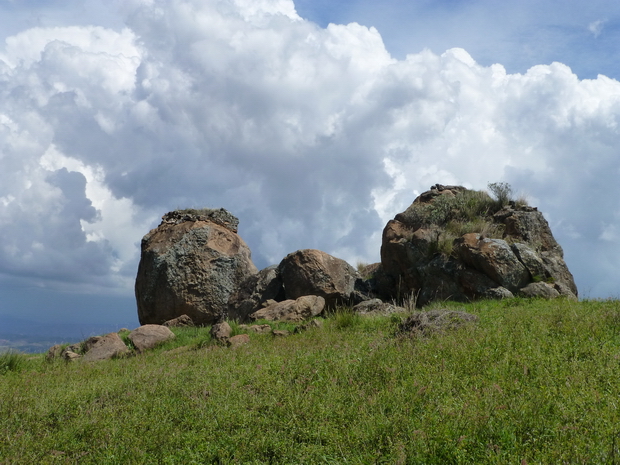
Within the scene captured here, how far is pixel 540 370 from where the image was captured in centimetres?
727

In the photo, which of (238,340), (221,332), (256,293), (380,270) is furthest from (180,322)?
(380,270)

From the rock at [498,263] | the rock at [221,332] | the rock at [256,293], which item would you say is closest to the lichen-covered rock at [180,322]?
the rock at [256,293]

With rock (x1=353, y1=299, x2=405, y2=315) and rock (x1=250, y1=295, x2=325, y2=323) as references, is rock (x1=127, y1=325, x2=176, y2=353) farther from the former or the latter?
rock (x1=353, y1=299, x2=405, y2=315)

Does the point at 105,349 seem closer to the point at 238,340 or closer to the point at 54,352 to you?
the point at 54,352

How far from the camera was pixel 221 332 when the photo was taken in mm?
14852

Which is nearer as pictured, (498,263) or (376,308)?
(376,308)

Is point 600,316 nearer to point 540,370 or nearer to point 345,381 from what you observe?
point 540,370

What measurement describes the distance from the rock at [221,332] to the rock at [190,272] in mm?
6845

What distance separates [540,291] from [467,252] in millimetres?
2833

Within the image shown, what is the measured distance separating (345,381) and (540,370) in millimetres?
2859

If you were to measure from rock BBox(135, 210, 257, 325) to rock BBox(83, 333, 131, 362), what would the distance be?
5.62 meters

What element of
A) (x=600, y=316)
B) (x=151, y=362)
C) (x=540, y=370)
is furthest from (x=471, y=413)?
(x=151, y=362)

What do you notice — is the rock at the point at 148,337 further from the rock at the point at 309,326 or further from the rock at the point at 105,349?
the rock at the point at 309,326

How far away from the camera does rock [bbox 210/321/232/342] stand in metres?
14.6
